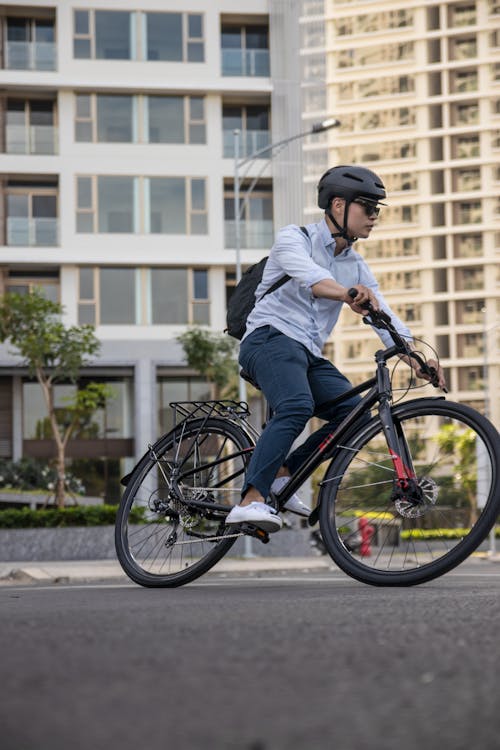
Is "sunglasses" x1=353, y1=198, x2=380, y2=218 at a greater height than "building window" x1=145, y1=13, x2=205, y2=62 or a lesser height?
lesser

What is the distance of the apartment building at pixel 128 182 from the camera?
4044 cm

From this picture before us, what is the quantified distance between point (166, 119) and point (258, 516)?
37373 millimetres

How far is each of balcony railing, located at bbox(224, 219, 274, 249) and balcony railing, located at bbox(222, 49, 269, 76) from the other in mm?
5058

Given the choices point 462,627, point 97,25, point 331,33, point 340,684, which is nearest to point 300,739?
point 340,684

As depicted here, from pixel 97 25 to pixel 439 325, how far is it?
2042 inches

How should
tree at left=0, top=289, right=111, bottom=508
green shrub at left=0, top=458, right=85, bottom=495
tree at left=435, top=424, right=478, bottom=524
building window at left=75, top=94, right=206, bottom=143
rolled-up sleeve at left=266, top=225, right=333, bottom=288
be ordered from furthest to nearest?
building window at left=75, top=94, right=206, bottom=143 → green shrub at left=0, top=458, right=85, bottom=495 → tree at left=0, top=289, right=111, bottom=508 → rolled-up sleeve at left=266, top=225, right=333, bottom=288 → tree at left=435, top=424, right=478, bottom=524

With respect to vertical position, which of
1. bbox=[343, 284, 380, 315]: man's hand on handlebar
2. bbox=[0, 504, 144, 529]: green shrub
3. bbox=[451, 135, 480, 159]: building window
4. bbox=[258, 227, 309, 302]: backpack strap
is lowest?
bbox=[0, 504, 144, 529]: green shrub

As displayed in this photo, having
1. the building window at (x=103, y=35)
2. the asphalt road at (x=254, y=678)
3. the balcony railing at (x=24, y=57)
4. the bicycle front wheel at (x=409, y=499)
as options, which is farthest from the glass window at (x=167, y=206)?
the asphalt road at (x=254, y=678)

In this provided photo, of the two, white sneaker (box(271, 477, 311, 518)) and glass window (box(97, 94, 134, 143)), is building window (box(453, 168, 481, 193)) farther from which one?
white sneaker (box(271, 477, 311, 518))

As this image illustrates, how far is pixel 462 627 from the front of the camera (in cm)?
317

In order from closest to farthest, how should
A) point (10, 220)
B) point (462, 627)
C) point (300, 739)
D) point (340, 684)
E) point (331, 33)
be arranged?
point (300, 739), point (340, 684), point (462, 627), point (10, 220), point (331, 33)

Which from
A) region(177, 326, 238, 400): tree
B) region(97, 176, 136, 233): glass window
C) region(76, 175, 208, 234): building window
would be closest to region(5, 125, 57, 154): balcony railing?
region(76, 175, 208, 234): building window

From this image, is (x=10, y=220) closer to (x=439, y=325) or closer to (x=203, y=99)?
(x=203, y=99)

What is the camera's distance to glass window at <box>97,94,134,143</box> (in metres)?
41.3
